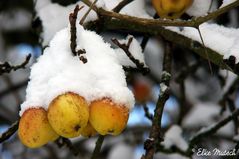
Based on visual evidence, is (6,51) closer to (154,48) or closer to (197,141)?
(154,48)

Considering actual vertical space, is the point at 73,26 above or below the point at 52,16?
above

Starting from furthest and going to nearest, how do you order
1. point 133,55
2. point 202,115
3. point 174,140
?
point 202,115 → point 174,140 → point 133,55

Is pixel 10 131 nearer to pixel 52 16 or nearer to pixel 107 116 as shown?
pixel 107 116

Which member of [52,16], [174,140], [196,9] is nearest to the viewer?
[196,9]

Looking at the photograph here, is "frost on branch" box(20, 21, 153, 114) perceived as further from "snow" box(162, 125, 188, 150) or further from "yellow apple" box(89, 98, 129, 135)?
"snow" box(162, 125, 188, 150)

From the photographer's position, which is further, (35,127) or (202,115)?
(202,115)

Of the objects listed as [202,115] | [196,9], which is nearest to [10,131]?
[196,9]
